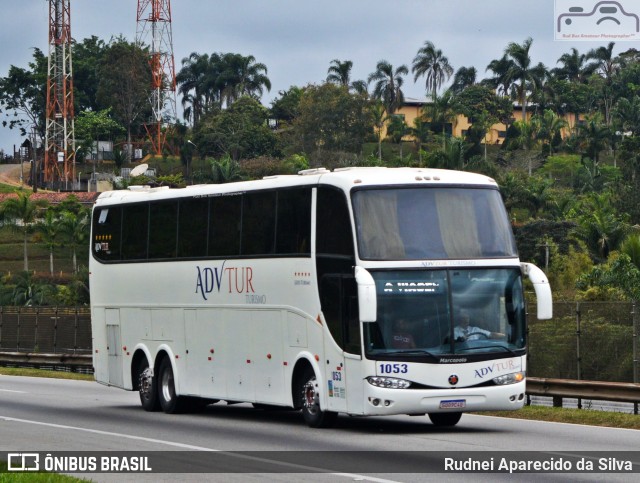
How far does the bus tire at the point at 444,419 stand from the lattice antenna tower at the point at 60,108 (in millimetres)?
100131

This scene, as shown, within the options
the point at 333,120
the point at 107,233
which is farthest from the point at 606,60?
the point at 107,233

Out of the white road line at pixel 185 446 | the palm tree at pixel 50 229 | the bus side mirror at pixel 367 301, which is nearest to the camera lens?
the white road line at pixel 185 446

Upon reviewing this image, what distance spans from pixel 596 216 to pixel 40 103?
98.2 metres

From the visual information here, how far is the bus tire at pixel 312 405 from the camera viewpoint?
63.6ft

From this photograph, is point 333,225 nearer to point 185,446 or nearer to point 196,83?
point 185,446

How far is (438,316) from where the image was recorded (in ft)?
59.2

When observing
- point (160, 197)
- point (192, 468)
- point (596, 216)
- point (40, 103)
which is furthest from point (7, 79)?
point (192, 468)

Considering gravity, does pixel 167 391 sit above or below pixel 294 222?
below

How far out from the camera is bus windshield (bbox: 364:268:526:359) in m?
18.0

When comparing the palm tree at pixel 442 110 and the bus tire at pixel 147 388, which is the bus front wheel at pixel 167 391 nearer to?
the bus tire at pixel 147 388

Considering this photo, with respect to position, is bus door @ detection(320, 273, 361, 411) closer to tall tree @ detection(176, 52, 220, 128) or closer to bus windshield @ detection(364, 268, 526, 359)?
bus windshield @ detection(364, 268, 526, 359)

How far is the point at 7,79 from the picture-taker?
153750mm

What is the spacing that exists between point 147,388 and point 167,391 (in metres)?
0.66

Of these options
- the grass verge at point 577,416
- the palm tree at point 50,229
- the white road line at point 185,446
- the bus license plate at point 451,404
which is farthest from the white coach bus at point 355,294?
the palm tree at point 50,229
